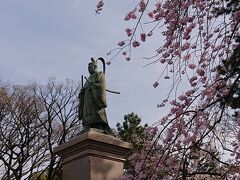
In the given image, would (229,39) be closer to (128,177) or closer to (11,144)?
(128,177)

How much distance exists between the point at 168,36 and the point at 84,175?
293 centimetres

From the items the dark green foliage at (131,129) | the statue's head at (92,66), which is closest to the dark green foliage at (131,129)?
the dark green foliage at (131,129)

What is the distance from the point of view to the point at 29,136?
17594 mm

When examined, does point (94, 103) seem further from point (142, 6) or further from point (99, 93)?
point (142, 6)

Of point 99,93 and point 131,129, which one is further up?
point 131,129

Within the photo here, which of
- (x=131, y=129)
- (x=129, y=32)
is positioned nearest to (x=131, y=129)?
(x=131, y=129)

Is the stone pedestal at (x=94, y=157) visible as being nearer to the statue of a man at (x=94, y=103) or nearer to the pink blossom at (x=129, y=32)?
the statue of a man at (x=94, y=103)

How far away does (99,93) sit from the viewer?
24.3 feet

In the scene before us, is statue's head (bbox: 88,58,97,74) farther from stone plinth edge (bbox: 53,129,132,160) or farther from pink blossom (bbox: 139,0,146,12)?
pink blossom (bbox: 139,0,146,12)

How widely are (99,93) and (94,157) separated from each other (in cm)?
123

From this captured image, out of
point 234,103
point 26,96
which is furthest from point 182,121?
point 26,96

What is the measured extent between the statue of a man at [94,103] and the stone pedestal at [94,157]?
14.0 inches

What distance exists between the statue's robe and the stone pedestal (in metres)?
0.39

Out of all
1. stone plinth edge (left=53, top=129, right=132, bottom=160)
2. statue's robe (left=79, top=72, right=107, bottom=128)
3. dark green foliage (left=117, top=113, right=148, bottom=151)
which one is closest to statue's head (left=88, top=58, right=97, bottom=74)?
statue's robe (left=79, top=72, right=107, bottom=128)
